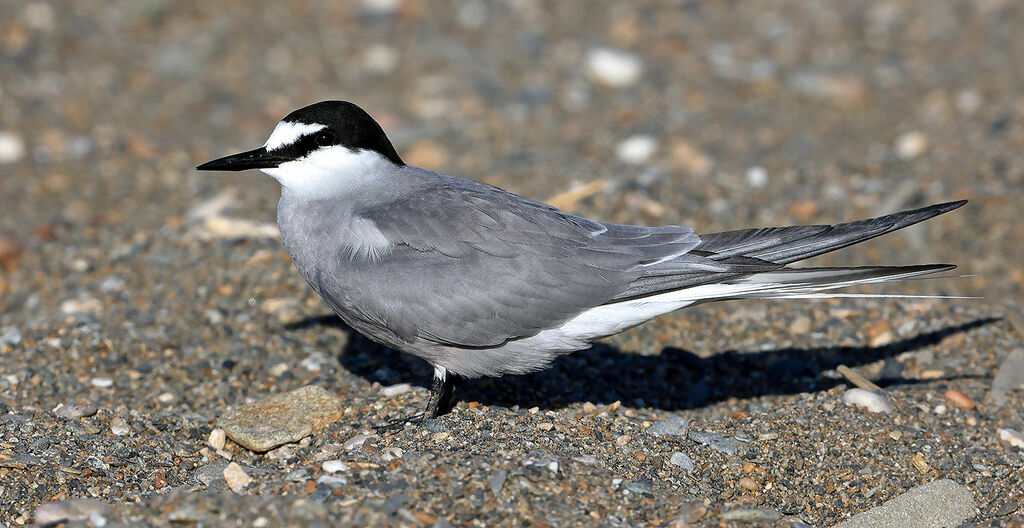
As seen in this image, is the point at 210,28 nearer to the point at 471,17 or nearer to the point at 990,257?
the point at 471,17

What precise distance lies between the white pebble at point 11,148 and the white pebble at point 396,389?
4.35 metres

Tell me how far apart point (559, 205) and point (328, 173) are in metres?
2.40

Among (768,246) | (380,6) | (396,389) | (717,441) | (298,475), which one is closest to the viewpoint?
(298,475)

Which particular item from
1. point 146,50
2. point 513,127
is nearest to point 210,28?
point 146,50

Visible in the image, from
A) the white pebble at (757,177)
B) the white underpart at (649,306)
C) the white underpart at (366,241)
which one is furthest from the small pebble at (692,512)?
the white pebble at (757,177)

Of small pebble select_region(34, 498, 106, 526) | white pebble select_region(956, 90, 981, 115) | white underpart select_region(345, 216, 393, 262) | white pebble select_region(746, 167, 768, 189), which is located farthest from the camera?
white pebble select_region(956, 90, 981, 115)

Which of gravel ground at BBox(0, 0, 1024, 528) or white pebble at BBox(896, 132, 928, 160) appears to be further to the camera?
white pebble at BBox(896, 132, 928, 160)

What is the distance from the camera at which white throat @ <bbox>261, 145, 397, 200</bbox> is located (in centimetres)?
445

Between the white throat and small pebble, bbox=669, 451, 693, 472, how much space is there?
1.64 meters

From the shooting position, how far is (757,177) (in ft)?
23.8

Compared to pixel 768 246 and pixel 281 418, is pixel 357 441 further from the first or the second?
pixel 768 246

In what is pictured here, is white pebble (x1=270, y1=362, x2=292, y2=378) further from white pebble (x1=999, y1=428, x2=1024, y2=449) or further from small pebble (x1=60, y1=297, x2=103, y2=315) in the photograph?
white pebble (x1=999, y1=428, x2=1024, y2=449)

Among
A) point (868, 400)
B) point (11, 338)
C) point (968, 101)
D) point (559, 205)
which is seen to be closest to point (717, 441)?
point (868, 400)

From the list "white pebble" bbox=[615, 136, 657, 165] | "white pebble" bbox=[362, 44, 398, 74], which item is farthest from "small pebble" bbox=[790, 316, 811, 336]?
"white pebble" bbox=[362, 44, 398, 74]
